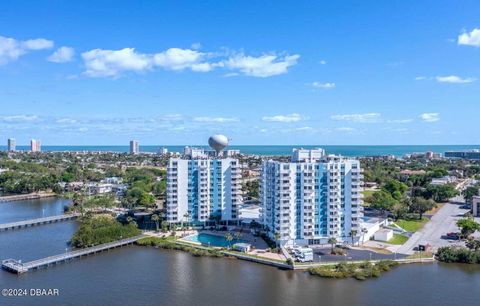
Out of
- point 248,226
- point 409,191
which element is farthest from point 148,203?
point 409,191

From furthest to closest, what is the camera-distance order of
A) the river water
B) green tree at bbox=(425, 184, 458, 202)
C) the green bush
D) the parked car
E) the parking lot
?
green tree at bbox=(425, 184, 458, 202) → the parked car → the parking lot → the green bush → the river water

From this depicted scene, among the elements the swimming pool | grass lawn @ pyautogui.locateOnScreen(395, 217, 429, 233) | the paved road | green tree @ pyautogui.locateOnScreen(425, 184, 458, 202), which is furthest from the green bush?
green tree @ pyautogui.locateOnScreen(425, 184, 458, 202)

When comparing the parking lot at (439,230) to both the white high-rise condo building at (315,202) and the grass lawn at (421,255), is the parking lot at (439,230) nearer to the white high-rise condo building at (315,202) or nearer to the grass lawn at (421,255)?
the grass lawn at (421,255)

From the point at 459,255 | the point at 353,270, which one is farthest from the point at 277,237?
the point at 459,255

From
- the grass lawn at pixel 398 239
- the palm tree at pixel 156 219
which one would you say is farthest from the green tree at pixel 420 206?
the palm tree at pixel 156 219

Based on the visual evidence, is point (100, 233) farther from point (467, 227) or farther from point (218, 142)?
point (467, 227)

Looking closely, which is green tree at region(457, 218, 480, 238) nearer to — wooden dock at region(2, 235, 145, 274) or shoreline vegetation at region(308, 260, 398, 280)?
shoreline vegetation at region(308, 260, 398, 280)
